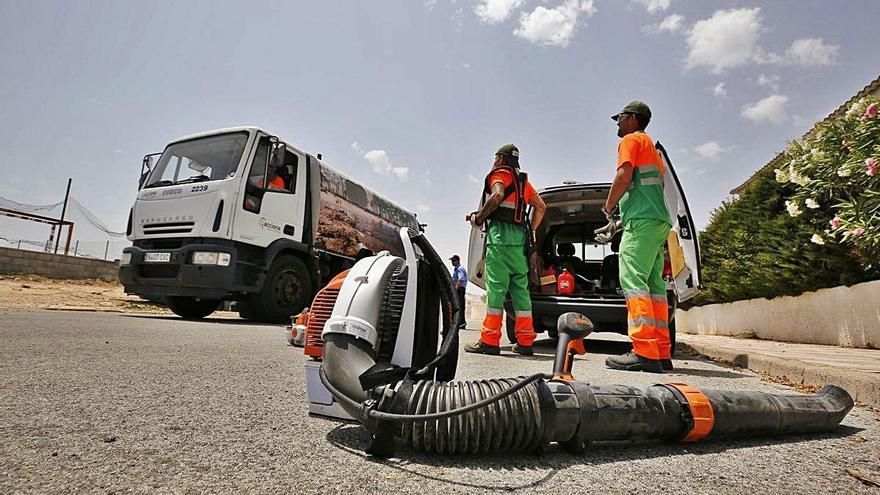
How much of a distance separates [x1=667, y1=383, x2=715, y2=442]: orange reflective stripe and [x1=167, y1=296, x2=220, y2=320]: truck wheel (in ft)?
25.6

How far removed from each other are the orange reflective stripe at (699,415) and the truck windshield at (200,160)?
6.58m

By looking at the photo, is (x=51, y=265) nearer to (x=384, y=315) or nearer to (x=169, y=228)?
(x=169, y=228)

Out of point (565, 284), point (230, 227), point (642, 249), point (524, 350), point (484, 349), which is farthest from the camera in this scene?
point (230, 227)

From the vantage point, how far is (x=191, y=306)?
8188mm

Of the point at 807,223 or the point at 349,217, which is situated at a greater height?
the point at 349,217

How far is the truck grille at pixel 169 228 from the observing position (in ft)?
21.5

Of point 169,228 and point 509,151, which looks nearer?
point 509,151

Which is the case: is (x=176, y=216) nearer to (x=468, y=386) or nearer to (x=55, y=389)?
(x=55, y=389)

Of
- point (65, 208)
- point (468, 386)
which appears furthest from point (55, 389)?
point (65, 208)

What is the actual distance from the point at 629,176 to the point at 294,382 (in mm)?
2711

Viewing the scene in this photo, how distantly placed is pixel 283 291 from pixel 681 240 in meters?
5.46

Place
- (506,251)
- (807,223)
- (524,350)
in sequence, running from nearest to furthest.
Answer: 1. (524,350)
2. (506,251)
3. (807,223)

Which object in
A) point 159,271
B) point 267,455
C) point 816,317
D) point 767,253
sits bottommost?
point 267,455

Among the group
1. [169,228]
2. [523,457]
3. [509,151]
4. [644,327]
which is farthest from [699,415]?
[169,228]
